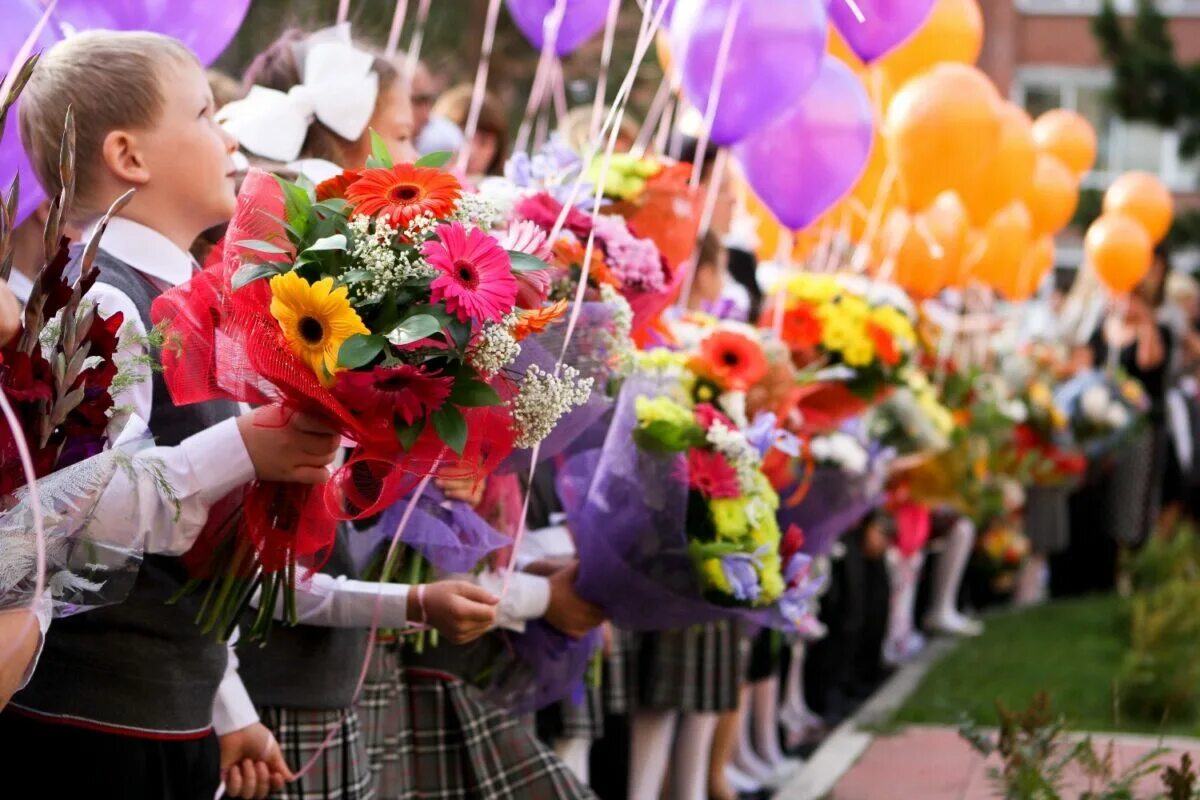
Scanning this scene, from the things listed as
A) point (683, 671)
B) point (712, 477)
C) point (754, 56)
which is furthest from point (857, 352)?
point (712, 477)

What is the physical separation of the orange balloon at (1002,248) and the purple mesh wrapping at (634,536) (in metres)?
5.19

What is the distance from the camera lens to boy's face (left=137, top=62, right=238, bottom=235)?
2781 millimetres

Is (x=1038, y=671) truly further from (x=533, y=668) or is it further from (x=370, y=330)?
(x=370, y=330)

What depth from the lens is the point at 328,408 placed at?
7.83ft

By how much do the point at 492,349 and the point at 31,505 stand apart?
0.64 meters

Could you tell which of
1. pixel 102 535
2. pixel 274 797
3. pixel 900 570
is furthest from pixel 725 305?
pixel 900 570

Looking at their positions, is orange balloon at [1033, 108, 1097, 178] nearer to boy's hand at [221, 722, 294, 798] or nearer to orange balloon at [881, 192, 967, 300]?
orange balloon at [881, 192, 967, 300]

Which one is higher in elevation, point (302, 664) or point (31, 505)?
point (31, 505)

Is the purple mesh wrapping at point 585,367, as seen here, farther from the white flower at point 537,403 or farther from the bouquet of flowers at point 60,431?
the bouquet of flowers at point 60,431

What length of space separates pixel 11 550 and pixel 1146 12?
2371cm

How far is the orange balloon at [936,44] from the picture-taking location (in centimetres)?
745

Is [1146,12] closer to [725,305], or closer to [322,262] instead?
[725,305]

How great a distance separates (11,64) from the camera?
3.30m

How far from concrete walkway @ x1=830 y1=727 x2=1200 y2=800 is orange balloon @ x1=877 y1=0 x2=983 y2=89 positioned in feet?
9.35
